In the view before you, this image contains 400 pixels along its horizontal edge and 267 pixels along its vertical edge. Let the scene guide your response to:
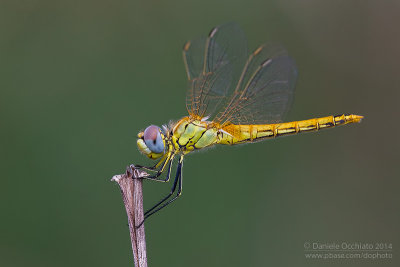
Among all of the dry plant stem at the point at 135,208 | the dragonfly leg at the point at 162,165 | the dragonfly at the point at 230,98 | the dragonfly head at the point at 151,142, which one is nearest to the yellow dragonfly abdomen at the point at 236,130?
the dragonfly at the point at 230,98

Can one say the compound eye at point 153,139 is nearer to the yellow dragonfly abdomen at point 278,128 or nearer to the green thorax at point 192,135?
the green thorax at point 192,135

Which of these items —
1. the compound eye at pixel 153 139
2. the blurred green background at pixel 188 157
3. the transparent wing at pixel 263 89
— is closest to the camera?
the compound eye at pixel 153 139

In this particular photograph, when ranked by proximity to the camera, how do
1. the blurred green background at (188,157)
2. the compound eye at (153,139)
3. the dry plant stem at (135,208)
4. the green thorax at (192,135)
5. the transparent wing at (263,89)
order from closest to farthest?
1. the dry plant stem at (135,208)
2. the compound eye at (153,139)
3. the green thorax at (192,135)
4. the transparent wing at (263,89)
5. the blurred green background at (188,157)

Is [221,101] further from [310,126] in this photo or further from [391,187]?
[391,187]

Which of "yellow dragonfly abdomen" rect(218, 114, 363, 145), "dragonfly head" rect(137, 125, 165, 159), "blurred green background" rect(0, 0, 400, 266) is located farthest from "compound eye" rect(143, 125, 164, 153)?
"blurred green background" rect(0, 0, 400, 266)

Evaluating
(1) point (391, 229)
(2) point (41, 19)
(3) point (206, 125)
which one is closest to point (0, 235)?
(3) point (206, 125)

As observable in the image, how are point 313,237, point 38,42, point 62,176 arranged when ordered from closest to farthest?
point 62,176, point 313,237, point 38,42

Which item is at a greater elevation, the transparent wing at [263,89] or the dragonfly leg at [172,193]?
the transparent wing at [263,89]
